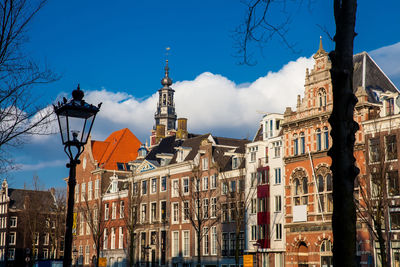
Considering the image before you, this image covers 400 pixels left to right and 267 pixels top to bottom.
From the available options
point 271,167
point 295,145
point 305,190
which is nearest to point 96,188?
point 271,167

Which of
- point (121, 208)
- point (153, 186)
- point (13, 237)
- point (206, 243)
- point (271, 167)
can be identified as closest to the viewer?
point (271, 167)

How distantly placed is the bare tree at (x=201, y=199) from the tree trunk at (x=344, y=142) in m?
48.8

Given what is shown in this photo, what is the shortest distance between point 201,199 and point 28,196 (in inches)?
1782

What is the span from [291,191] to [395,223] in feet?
33.2

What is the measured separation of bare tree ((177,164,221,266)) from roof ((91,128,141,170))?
23.6 m

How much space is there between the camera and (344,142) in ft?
24.4

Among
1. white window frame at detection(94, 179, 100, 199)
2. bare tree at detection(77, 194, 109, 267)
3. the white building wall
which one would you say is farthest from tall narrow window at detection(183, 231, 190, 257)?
white window frame at detection(94, 179, 100, 199)

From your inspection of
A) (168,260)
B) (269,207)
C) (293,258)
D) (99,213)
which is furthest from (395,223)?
(99,213)

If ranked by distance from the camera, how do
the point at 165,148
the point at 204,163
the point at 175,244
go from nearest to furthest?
the point at 204,163 → the point at 175,244 → the point at 165,148

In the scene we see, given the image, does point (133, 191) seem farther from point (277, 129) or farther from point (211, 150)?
→ point (277, 129)

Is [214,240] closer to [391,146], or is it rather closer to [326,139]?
[326,139]

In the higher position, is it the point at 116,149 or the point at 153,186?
the point at 116,149

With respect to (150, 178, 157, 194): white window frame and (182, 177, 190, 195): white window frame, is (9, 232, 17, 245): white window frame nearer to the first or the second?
(150, 178, 157, 194): white window frame

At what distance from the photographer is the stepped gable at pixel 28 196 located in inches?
3681
